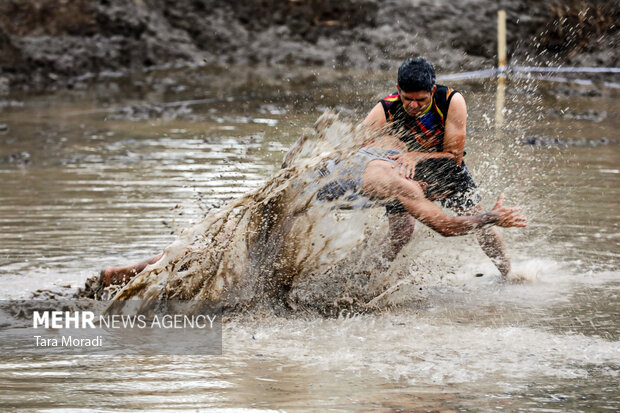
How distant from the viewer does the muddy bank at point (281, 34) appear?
18828 mm

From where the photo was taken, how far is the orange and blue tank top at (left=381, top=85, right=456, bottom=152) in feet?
20.5

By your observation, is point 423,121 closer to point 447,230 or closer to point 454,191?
point 454,191

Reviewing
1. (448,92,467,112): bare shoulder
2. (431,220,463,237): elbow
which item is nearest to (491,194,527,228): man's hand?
(431,220,463,237): elbow

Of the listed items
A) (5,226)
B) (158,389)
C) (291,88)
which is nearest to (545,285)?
(158,389)

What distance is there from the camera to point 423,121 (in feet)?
20.7

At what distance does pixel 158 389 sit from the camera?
15.3ft

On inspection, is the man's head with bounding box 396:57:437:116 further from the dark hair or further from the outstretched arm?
the outstretched arm

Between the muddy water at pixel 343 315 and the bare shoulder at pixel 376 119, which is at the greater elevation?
the bare shoulder at pixel 376 119

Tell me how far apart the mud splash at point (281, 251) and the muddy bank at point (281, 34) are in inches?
480

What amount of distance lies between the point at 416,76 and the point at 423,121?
1.45 feet

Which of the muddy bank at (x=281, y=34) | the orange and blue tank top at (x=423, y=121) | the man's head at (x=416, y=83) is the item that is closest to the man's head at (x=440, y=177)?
the orange and blue tank top at (x=423, y=121)

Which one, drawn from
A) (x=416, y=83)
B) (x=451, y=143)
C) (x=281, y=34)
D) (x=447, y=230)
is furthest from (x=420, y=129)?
(x=281, y=34)

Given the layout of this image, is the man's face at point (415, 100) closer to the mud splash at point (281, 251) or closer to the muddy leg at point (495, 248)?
the mud splash at point (281, 251)

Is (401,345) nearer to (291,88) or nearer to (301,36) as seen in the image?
(291,88)
